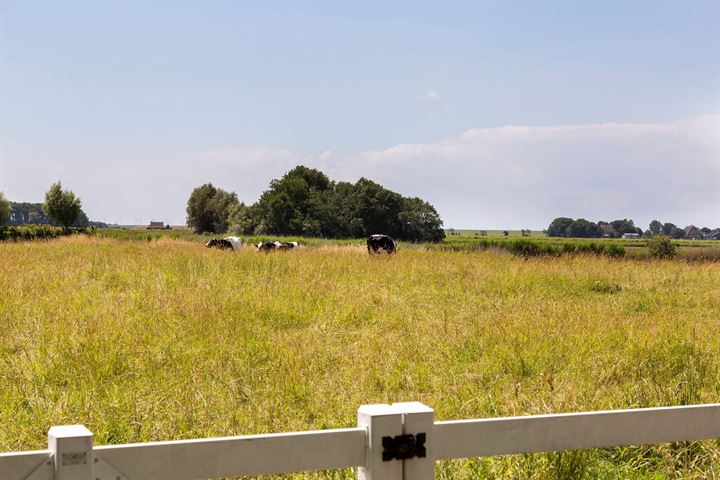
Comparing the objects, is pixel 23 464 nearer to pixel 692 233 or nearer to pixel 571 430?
pixel 571 430

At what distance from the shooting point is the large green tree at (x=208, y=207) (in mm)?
97812

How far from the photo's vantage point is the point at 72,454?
7.24ft

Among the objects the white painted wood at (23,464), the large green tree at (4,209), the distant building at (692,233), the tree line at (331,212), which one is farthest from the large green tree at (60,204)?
the distant building at (692,233)

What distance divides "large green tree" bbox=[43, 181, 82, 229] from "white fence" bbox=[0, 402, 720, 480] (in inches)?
2938

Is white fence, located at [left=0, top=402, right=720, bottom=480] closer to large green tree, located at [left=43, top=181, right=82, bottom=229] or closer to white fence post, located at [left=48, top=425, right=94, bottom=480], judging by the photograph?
white fence post, located at [left=48, top=425, right=94, bottom=480]

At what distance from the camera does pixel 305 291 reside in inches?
484

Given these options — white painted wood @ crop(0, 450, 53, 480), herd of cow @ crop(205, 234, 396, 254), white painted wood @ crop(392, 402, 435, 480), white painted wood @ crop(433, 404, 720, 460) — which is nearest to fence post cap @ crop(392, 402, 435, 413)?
white painted wood @ crop(392, 402, 435, 480)

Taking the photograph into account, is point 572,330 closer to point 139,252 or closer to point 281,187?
point 139,252

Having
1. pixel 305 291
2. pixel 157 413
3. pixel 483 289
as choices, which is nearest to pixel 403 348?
pixel 157 413

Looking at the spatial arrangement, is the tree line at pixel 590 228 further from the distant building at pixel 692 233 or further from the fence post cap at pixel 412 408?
the fence post cap at pixel 412 408

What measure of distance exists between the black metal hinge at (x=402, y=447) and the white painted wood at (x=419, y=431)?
21 millimetres

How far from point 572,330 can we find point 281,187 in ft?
232

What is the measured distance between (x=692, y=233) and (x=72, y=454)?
208018 mm

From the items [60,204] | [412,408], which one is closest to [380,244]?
[412,408]
